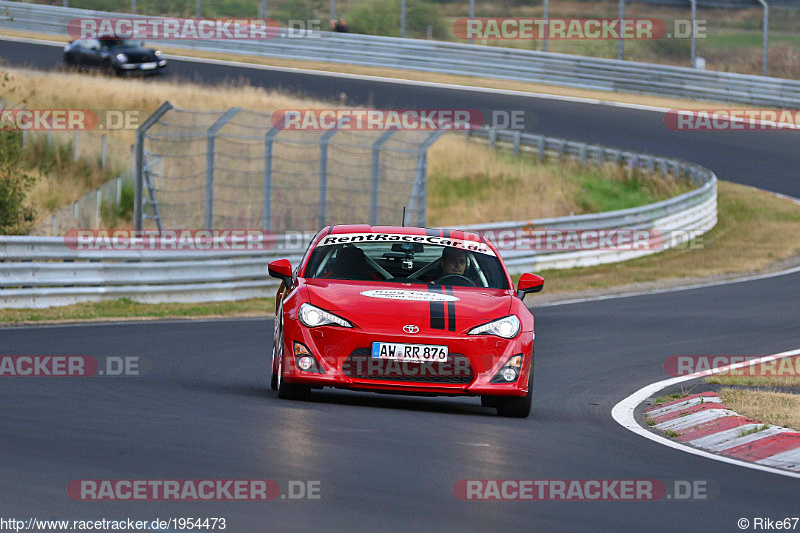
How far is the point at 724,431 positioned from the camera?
8969 millimetres

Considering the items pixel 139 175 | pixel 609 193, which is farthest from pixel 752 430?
pixel 609 193

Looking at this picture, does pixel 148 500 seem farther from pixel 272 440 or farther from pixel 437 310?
pixel 437 310

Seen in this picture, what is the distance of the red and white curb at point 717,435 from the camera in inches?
313

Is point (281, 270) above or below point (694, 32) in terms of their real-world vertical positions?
above

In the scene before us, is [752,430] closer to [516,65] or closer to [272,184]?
[272,184]

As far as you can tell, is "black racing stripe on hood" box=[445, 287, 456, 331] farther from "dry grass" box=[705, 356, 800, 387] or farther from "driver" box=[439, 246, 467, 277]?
"dry grass" box=[705, 356, 800, 387]

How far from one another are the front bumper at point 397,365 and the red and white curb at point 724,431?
1.27 metres

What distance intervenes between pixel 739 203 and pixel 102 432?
2647 centimetres

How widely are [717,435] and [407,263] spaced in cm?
283

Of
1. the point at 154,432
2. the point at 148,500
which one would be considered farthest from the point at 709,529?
the point at 154,432

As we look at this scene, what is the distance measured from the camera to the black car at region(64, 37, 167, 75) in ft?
129

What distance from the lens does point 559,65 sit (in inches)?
1599

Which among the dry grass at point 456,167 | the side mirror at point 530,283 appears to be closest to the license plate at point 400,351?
the side mirror at point 530,283

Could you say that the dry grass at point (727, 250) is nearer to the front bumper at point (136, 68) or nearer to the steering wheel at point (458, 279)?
the steering wheel at point (458, 279)
